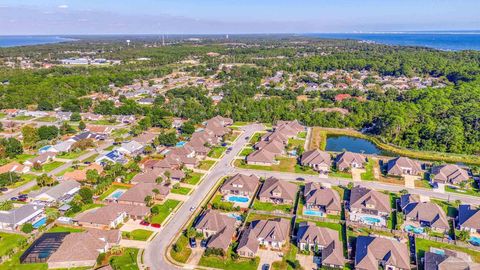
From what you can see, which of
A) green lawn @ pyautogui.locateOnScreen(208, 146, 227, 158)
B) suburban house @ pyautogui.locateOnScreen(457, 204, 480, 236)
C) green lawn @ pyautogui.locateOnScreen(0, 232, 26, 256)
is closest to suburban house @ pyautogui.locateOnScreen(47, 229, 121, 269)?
green lawn @ pyautogui.locateOnScreen(0, 232, 26, 256)

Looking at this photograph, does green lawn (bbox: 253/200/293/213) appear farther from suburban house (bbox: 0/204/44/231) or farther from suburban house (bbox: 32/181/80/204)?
suburban house (bbox: 0/204/44/231)

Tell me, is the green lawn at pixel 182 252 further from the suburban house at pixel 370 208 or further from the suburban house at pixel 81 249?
the suburban house at pixel 370 208

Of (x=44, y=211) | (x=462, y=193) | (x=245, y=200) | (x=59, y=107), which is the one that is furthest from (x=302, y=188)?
(x=59, y=107)

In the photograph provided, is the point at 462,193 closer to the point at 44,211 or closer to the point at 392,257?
the point at 392,257

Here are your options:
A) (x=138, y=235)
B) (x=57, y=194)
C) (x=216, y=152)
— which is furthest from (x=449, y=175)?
(x=57, y=194)

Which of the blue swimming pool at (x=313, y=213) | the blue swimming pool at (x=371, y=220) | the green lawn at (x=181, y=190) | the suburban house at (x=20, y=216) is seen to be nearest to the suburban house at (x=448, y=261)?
the blue swimming pool at (x=371, y=220)
